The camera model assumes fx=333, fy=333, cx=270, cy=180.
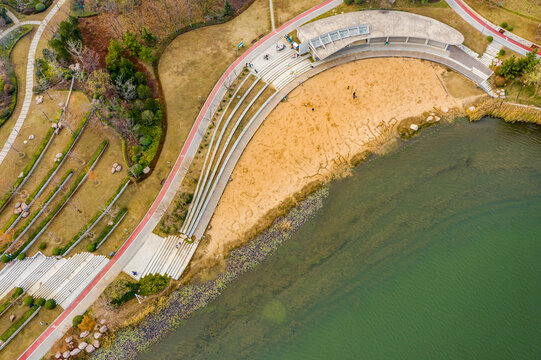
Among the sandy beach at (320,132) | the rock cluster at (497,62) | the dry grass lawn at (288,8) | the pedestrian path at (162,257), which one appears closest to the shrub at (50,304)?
the pedestrian path at (162,257)

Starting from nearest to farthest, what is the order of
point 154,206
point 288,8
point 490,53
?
point 154,206 → point 490,53 → point 288,8

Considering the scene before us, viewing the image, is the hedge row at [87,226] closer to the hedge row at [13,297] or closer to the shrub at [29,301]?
the hedge row at [13,297]

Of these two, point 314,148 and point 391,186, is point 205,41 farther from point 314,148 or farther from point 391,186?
point 391,186

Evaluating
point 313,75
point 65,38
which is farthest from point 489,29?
point 65,38

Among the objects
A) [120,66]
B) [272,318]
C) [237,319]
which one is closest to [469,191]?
[272,318]

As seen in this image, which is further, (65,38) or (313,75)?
(313,75)

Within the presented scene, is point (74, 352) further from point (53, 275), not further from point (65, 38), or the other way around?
point (65, 38)
